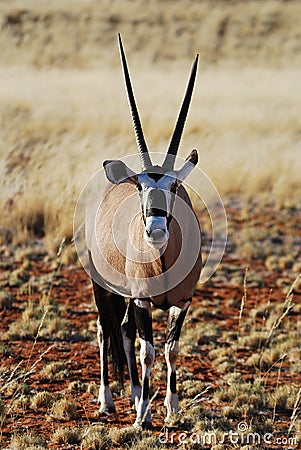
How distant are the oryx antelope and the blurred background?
2718 mm

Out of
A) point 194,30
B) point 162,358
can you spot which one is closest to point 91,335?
point 162,358

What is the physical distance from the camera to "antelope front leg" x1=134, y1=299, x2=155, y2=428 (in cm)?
470

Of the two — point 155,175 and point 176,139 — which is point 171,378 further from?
point 176,139

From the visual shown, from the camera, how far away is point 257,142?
17.4 metres

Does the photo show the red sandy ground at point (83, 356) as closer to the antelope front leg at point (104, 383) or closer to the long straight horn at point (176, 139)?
the antelope front leg at point (104, 383)

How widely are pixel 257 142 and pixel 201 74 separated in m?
15.1

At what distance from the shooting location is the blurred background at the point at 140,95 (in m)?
10.9

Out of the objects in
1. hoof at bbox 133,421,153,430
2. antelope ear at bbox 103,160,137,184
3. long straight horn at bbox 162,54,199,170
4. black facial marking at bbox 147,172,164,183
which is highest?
long straight horn at bbox 162,54,199,170

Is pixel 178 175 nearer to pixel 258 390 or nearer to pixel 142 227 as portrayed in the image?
pixel 142 227

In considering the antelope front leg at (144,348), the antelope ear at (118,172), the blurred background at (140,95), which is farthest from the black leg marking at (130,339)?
the blurred background at (140,95)

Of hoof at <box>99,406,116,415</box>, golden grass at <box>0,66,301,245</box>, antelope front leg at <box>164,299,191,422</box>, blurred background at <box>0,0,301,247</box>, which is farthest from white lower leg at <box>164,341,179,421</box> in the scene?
blurred background at <box>0,0,301,247</box>

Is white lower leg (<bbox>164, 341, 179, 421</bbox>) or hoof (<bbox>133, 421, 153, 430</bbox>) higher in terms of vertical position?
white lower leg (<bbox>164, 341, 179, 421</bbox>)

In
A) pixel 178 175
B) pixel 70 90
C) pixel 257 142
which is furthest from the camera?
pixel 70 90

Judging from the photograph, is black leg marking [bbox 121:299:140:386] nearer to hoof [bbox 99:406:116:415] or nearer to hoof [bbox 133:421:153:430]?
hoof [bbox 99:406:116:415]
